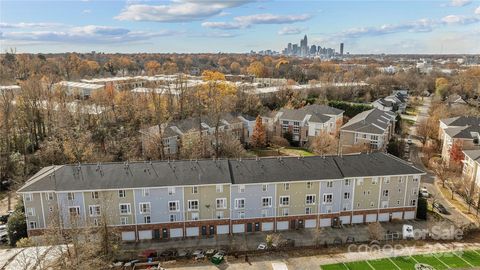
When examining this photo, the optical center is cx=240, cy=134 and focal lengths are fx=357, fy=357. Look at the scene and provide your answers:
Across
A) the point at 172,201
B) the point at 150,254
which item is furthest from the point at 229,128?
the point at 150,254

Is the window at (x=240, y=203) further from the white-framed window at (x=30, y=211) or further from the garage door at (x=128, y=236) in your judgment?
the white-framed window at (x=30, y=211)

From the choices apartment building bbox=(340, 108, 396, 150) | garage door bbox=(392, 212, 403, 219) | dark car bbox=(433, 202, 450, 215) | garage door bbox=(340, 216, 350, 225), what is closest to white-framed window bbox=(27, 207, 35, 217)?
garage door bbox=(340, 216, 350, 225)

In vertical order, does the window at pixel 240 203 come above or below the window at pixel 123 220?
above

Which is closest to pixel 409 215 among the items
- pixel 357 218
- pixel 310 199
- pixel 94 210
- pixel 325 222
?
pixel 357 218

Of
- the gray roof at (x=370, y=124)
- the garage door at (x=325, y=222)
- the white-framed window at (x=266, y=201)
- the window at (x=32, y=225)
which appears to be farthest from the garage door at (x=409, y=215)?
the window at (x=32, y=225)

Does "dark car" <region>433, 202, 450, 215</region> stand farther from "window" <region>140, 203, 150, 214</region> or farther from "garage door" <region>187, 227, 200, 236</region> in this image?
"window" <region>140, 203, 150, 214</region>

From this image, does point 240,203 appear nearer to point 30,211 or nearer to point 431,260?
point 431,260
